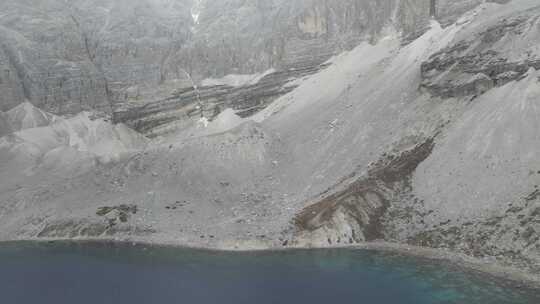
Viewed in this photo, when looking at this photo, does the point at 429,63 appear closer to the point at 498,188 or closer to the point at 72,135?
the point at 498,188

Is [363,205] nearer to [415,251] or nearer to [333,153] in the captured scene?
[415,251]

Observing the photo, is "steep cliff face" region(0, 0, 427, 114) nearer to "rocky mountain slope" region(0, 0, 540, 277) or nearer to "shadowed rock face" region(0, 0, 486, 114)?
"shadowed rock face" region(0, 0, 486, 114)

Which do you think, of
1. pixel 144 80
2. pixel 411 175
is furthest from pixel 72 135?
pixel 411 175

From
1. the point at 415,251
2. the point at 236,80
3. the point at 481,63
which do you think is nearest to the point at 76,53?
the point at 236,80

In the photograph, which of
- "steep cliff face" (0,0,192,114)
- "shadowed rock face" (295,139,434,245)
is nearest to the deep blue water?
"shadowed rock face" (295,139,434,245)

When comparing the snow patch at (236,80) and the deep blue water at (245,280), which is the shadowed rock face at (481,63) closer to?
the deep blue water at (245,280)
